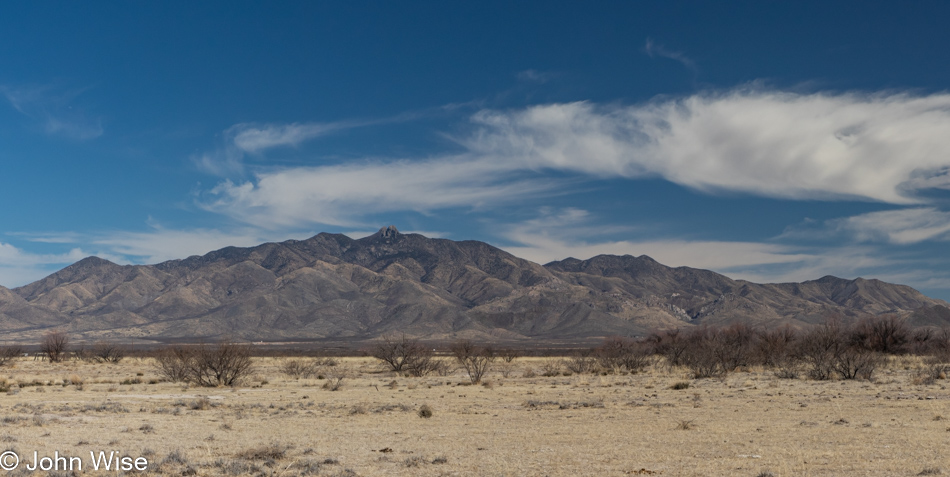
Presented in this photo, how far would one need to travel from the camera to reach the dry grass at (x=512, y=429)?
523 inches

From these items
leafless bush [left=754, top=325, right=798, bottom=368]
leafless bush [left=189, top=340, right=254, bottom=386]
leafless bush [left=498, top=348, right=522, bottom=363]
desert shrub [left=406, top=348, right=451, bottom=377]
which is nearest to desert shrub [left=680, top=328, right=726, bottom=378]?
leafless bush [left=754, top=325, right=798, bottom=368]

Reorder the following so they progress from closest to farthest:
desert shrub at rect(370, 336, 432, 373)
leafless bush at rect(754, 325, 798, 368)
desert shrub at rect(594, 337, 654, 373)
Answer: leafless bush at rect(754, 325, 798, 368) → desert shrub at rect(594, 337, 654, 373) → desert shrub at rect(370, 336, 432, 373)

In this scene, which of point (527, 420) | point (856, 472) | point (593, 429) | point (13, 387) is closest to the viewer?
point (856, 472)

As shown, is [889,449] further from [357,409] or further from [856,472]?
[357,409]

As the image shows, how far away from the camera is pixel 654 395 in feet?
94.8

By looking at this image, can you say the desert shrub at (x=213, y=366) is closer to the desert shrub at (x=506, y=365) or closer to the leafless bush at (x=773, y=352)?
the desert shrub at (x=506, y=365)

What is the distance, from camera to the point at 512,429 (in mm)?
19016

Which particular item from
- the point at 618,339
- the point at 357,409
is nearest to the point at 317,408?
the point at 357,409

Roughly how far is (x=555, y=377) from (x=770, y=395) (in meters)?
17.5

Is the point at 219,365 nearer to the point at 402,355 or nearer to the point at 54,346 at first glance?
the point at 402,355

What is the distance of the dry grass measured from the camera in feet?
43.6

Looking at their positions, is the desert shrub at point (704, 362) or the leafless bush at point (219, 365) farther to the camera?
the desert shrub at point (704, 362)

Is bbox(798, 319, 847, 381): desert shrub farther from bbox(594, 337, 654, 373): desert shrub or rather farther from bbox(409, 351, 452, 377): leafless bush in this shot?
bbox(409, 351, 452, 377): leafless bush

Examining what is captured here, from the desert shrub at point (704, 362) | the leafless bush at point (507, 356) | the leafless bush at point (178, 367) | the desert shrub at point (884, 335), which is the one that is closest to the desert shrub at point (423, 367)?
the leafless bush at point (178, 367)
